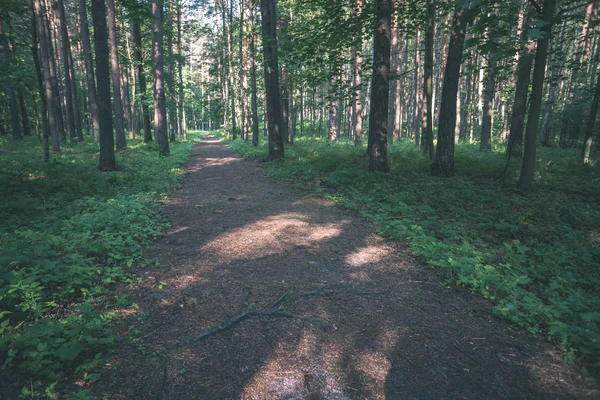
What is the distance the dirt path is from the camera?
8.81ft

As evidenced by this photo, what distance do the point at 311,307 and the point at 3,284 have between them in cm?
361

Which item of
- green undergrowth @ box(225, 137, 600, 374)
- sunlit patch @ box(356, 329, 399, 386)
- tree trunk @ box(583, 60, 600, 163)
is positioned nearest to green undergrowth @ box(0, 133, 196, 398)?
sunlit patch @ box(356, 329, 399, 386)

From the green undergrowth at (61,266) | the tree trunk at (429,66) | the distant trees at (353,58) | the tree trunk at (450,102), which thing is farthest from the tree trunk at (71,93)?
the tree trunk at (450,102)

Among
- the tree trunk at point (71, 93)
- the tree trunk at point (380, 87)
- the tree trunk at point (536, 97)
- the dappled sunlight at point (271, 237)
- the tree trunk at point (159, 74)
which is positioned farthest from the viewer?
the tree trunk at point (71, 93)

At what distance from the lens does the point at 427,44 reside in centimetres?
1229

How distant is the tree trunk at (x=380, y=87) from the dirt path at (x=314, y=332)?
18.0 feet

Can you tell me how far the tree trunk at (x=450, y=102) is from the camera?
9.90m

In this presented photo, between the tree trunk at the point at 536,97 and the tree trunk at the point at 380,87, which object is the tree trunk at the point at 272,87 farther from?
the tree trunk at the point at 536,97

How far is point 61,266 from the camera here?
13.0ft

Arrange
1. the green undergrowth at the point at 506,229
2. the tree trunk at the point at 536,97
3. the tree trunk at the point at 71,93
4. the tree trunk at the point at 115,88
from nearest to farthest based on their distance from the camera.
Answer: the green undergrowth at the point at 506,229, the tree trunk at the point at 536,97, the tree trunk at the point at 115,88, the tree trunk at the point at 71,93

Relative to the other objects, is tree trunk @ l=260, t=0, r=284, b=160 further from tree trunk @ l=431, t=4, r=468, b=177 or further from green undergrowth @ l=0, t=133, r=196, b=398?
tree trunk @ l=431, t=4, r=468, b=177

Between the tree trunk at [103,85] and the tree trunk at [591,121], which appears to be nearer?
the tree trunk at [103,85]

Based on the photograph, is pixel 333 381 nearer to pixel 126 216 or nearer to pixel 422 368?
pixel 422 368

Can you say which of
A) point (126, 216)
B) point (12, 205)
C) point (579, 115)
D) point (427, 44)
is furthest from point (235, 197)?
point (579, 115)
